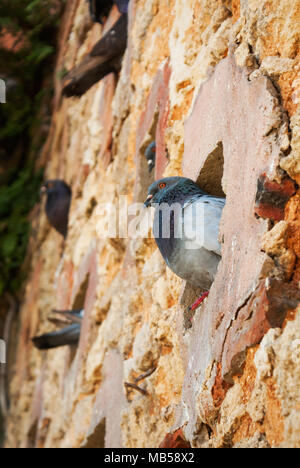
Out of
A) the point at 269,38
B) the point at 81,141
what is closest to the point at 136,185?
the point at 269,38

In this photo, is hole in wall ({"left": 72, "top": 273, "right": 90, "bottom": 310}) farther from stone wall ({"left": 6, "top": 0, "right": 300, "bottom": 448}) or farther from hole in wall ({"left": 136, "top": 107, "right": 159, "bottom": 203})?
hole in wall ({"left": 136, "top": 107, "right": 159, "bottom": 203})

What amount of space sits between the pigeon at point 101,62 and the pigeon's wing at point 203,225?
1997 mm

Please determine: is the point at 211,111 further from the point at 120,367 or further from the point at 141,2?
the point at 141,2

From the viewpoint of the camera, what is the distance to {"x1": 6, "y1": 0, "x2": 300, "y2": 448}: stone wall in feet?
3.96

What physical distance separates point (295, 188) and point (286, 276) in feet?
0.58

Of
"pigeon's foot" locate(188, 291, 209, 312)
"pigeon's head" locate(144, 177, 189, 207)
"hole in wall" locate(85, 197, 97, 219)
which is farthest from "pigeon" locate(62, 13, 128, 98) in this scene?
"pigeon's foot" locate(188, 291, 209, 312)

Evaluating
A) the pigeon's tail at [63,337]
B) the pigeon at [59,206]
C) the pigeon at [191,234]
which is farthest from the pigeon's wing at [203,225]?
the pigeon at [59,206]

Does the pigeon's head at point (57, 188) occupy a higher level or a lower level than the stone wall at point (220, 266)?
higher

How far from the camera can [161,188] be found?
1769mm

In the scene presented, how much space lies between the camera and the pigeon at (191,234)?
1542mm

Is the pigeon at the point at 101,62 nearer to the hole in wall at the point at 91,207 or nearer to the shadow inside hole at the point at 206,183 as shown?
the hole in wall at the point at 91,207

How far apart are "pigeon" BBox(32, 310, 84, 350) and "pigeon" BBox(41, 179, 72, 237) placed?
1.12 meters

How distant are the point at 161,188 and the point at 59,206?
2840 millimetres

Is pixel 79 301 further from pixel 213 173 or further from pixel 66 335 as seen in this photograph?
pixel 213 173
